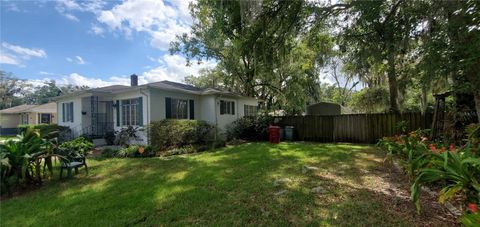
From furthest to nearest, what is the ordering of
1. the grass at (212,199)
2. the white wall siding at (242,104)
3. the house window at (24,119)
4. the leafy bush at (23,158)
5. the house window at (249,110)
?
the house window at (24,119), the house window at (249,110), the white wall siding at (242,104), the leafy bush at (23,158), the grass at (212,199)

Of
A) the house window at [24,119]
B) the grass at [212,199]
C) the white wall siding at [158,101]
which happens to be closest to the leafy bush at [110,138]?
the white wall siding at [158,101]

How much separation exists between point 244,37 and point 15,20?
6064mm

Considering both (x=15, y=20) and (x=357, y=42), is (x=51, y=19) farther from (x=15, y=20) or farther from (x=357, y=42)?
(x=357, y=42)

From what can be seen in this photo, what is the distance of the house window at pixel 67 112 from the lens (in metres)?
14.6

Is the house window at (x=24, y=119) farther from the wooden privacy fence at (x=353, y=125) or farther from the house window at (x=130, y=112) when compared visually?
the wooden privacy fence at (x=353, y=125)

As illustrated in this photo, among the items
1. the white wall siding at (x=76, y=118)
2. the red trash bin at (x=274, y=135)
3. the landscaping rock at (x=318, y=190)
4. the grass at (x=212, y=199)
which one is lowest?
the grass at (x=212, y=199)

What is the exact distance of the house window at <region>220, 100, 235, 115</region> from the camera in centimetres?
1401

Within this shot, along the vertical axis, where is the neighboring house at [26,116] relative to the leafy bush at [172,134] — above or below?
above

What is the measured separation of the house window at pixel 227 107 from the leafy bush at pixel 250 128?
2.36ft

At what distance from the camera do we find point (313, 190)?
443cm

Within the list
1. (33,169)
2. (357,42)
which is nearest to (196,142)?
(33,169)

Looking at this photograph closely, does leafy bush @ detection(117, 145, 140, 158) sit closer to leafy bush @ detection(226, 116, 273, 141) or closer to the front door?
leafy bush @ detection(226, 116, 273, 141)

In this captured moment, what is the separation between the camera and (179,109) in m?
12.7

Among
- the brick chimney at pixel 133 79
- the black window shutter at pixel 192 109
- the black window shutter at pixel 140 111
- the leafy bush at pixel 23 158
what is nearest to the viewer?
the leafy bush at pixel 23 158
